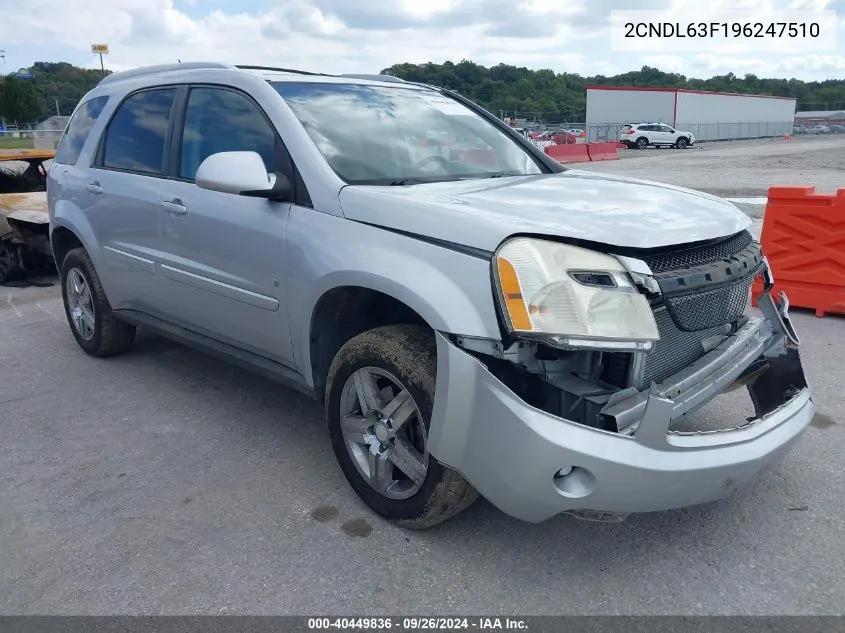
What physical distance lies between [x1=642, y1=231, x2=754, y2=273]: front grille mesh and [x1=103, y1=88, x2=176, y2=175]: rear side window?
2.84 m

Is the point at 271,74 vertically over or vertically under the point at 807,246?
over

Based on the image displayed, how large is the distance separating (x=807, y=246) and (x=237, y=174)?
15.9 feet

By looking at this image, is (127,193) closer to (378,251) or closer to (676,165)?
(378,251)

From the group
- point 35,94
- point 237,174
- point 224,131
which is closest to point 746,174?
point 224,131

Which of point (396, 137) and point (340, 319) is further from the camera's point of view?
point (396, 137)

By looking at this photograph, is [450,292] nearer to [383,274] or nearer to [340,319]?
[383,274]

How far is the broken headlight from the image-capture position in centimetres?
234

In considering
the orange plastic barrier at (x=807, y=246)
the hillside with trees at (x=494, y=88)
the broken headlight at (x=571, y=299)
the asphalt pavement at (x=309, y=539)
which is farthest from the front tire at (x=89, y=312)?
the hillside with trees at (x=494, y=88)

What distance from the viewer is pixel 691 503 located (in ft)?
8.18

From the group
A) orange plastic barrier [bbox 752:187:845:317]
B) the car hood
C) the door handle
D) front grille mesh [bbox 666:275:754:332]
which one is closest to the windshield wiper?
the car hood

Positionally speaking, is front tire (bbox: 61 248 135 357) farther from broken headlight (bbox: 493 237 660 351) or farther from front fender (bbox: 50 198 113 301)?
broken headlight (bbox: 493 237 660 351)

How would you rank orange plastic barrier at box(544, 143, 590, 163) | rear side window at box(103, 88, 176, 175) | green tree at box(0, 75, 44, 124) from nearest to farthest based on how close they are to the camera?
rear side window at box(103, 88, 176, 175) < orange plastic barrier at box(544, 143, 590, 163) < green tree at box(0, 75, 44, 124)

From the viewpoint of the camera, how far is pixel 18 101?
219ft

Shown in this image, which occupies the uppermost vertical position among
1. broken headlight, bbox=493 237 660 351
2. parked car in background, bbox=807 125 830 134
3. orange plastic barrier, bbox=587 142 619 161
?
broken headlight, bbox=493 237 660 351
